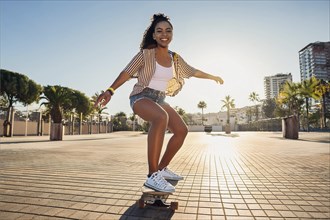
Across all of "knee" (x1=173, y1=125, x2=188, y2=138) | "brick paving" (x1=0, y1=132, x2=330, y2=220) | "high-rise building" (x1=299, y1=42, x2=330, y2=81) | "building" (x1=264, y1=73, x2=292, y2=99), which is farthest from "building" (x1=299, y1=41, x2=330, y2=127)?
"knee" (x1=173, y1=125, x2=188, y2=138)

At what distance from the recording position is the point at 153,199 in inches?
97.7

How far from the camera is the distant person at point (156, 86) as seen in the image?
2512mm

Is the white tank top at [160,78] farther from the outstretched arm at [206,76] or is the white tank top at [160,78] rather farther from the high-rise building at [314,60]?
the high-rise building at [314,60]

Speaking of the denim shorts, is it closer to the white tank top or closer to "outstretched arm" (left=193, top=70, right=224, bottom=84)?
the white tank top

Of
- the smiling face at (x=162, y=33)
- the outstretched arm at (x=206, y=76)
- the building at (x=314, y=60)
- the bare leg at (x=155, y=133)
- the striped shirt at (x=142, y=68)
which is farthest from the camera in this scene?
the building at (x=314, y=60)

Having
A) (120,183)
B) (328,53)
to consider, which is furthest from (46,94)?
(328,53)

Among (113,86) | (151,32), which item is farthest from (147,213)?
(151,32)

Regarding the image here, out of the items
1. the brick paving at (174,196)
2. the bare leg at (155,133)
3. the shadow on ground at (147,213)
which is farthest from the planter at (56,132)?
the bare leg at (155,133)

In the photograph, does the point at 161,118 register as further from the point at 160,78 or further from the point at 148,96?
Answer: the point at 160,78

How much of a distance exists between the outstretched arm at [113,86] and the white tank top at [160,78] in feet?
0.95

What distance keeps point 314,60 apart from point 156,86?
9505cm

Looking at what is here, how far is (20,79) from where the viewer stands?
34.8 meters

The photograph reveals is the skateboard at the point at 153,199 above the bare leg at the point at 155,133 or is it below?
below

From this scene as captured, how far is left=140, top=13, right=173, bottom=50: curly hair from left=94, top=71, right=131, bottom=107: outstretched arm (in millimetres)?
497
